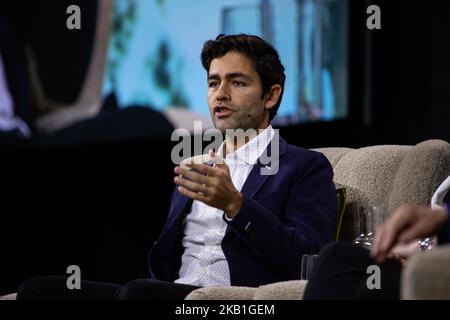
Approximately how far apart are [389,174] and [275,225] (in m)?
0.59

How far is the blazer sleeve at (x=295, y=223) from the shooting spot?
8.25 feet

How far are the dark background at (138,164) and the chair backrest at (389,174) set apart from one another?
1787mm

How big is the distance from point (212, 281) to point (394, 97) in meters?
2.90

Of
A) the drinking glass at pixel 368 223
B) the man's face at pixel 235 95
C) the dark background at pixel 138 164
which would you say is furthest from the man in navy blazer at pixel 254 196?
the dark background at pixel 138 164

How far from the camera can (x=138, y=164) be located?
480cm

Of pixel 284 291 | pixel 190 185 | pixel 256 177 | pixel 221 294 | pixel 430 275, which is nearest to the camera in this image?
pixel 430 275

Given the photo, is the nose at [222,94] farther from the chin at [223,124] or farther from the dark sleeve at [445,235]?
A: the dark sleeve at [445,235]

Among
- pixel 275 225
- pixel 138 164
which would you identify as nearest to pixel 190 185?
pixel 275 225

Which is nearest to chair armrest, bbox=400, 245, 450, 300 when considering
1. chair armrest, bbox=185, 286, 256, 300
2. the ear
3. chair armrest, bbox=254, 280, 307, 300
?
chair armrest, bbox=254, 280, 307, 300

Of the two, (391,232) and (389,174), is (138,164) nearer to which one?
(389,174)

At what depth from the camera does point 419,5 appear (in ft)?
17.1

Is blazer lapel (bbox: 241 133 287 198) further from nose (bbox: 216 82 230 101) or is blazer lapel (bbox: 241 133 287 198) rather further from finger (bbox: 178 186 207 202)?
finger (bbox: 178 186 207 202)
